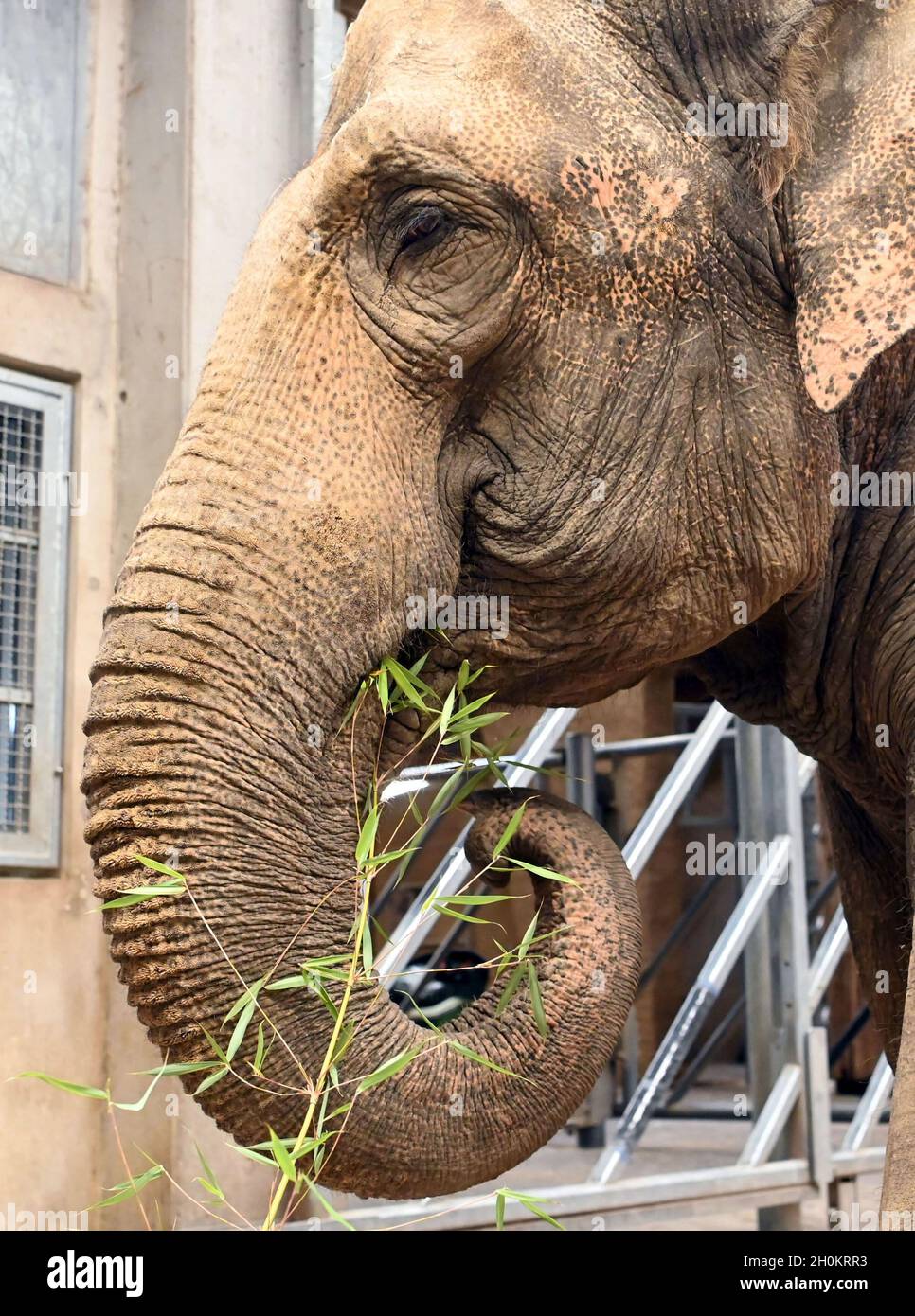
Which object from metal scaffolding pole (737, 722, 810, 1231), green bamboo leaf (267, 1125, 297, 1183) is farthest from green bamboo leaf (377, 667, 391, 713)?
metal scaffolding pole (737, 722, 810, 1231)

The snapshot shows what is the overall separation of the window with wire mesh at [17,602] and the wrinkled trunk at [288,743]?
6.83 feet

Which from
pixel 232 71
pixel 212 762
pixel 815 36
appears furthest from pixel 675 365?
pixel 232 71

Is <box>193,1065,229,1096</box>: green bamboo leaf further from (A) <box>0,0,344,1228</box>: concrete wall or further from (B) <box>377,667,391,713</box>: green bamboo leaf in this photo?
(A) <box>0,0,344,1228</box>: concrete wall

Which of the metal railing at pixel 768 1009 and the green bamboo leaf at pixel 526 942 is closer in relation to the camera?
the green bamboo leaf at pixel 526 942

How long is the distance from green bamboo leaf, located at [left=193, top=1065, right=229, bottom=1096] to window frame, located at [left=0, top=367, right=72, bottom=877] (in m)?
2.21

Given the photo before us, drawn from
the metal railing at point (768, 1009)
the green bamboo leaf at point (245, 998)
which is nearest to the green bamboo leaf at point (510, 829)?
the green bamboo leaf at point (245, 998)

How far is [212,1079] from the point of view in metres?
1.60

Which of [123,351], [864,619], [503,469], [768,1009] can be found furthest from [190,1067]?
[768,1009]

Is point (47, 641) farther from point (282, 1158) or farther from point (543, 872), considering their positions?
point (282, 1158)

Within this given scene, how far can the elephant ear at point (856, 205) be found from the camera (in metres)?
1.85

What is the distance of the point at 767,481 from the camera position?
6.55ft

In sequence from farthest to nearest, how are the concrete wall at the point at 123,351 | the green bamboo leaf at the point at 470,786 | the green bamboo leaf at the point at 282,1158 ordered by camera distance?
the concrete wall at the point at 123,351
the green bamboo leaf at the point at 470,786
the green bamboo leaf at the point at 282,1158

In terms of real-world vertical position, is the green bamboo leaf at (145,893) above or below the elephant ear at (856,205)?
below

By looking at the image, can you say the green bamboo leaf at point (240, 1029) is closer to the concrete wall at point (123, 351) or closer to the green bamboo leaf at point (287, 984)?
the green bamboo leaf at point (287, 984)
